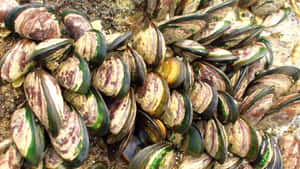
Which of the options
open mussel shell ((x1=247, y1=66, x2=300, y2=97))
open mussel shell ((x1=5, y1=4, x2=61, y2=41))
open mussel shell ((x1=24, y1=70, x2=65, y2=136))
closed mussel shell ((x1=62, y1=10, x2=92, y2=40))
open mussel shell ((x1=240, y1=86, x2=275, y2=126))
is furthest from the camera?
open mussel shell ((x1=247, y1=66, x2=300, y2=97))

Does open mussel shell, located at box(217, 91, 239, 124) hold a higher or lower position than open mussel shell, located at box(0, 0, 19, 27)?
lower

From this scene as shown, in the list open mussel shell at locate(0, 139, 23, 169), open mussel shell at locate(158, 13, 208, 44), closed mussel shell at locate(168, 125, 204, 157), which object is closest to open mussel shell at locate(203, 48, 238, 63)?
open mussel shell at locate(158, 13, 208, 44)

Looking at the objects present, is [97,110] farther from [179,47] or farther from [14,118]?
[179,47]

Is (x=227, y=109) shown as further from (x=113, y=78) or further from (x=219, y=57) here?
(x=113, y=78)

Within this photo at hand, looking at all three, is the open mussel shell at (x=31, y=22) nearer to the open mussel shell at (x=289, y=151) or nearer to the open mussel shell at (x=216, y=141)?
the open mussel shell at (x=216, y=141)

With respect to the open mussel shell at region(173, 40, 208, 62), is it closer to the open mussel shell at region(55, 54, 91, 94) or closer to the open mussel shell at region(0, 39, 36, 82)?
the open mussel shell at region(55, 54, 91, 94)

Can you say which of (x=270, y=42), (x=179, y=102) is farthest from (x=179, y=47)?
(x=270, y=42)
